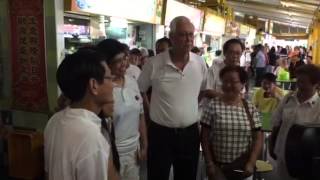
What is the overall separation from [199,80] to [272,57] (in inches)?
500

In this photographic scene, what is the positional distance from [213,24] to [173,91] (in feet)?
Result: 30.2

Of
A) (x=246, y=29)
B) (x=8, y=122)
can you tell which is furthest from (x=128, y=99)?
(x=246, y=29)

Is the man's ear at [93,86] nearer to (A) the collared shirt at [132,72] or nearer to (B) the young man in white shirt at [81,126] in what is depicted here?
(B) the young man in white shirt at [81,126]

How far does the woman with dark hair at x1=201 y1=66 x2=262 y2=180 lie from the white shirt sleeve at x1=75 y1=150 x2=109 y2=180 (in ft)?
4.66

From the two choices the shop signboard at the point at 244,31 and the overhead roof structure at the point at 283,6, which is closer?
the overhead roof structure at the point at 283,6

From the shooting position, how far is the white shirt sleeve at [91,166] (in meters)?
1.16

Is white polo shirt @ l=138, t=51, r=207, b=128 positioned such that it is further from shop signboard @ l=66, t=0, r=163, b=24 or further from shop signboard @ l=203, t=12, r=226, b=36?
shop signboard @ l=203, t=12, r=226, b=36

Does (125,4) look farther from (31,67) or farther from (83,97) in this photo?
(83,97)

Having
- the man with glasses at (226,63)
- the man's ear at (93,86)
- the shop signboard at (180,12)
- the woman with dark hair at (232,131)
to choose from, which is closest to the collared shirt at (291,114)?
the woman with dark hair at (232,131)

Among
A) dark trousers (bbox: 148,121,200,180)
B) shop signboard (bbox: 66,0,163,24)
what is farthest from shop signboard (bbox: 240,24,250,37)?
dark trousers (bbox: 148,121,200,180)

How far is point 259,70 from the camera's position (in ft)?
39.1

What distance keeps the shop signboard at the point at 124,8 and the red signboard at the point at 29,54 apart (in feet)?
1.20

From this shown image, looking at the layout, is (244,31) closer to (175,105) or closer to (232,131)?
(175,105)

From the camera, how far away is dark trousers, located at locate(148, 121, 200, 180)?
2.74 metres
